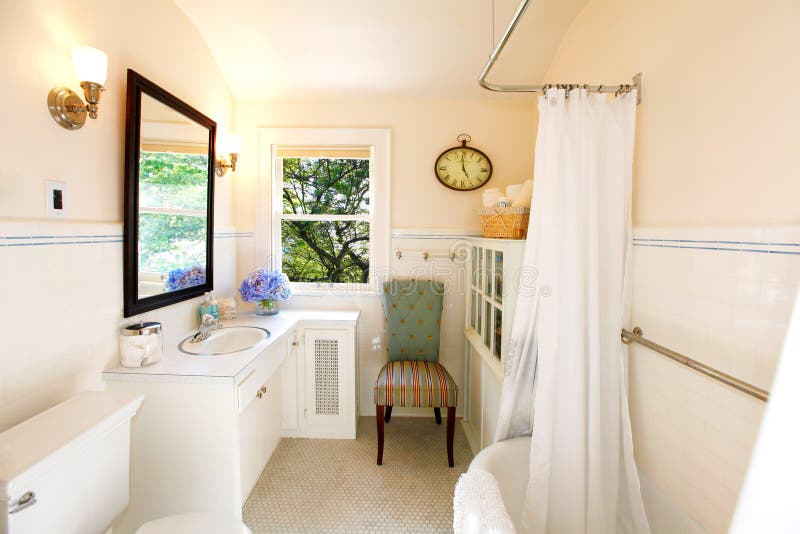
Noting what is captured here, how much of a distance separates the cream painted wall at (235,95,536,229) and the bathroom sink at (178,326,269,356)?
3.33 feet

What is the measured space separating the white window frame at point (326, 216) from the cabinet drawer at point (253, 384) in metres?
0.92

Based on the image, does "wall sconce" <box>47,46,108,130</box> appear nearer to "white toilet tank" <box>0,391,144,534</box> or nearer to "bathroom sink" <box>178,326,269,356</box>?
"white toilet tank" <box>0,391,144,534</box>

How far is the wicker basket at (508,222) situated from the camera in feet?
5.83

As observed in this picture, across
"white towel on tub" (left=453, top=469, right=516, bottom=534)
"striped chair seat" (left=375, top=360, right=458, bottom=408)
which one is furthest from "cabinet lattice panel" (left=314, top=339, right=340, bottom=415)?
"white towel on tub" (left=453, top=469, right=516, bottom=534)

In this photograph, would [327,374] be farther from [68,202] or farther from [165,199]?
[68,202]

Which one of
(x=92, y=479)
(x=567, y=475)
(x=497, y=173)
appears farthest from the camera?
(x=497, y=173)

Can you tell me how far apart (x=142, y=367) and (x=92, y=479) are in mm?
531

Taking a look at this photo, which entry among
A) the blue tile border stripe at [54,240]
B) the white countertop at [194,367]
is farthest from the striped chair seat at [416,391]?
the blue tile border stripe at [54,240]

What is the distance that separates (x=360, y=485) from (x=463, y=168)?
212 cm

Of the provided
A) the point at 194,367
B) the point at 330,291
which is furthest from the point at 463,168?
the point at 194,367

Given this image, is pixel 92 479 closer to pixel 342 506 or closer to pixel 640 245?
pixel 342 506

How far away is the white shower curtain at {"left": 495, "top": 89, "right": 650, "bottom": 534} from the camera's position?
1.39 metres

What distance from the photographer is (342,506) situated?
184cm

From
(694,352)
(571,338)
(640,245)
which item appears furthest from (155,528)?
(640,245)
